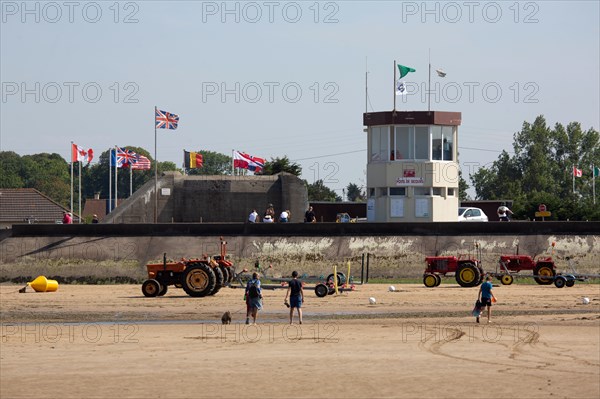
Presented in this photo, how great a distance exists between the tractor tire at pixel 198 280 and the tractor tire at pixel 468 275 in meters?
9.47

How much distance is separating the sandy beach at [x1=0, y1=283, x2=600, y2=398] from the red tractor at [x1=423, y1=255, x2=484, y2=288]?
4.65 meters

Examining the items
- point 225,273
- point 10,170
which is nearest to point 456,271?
point 225,273

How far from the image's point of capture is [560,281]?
39.8 m

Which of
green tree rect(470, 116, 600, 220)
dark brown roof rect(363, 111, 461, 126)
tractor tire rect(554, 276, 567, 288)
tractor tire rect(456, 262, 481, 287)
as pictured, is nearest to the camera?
tractor tire rect(554, 276, 567, 288)

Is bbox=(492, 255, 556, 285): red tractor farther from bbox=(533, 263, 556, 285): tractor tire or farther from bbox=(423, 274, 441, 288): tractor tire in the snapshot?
bbox=(423, 274, 441, 288): tractor tire

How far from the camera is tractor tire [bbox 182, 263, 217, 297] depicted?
3553 centimetres

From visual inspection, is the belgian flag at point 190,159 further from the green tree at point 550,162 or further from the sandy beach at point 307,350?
the green tree at point 550,162

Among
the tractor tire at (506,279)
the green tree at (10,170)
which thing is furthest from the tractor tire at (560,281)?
the green tree at (10,170)

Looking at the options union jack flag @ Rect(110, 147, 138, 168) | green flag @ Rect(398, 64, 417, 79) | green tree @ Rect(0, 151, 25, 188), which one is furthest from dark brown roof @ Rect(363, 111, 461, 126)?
green tree @ Rect(0, 151, 25, 188)

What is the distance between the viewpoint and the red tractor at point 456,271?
39844 millimetres

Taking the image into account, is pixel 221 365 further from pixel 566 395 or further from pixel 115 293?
pixel 115 293

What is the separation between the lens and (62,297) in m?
37.7

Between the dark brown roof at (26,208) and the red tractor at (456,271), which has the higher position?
the dark brown roof at (26,208)

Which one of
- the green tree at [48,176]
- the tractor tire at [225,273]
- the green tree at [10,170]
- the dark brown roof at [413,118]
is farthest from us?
the green tree at [48,176]
